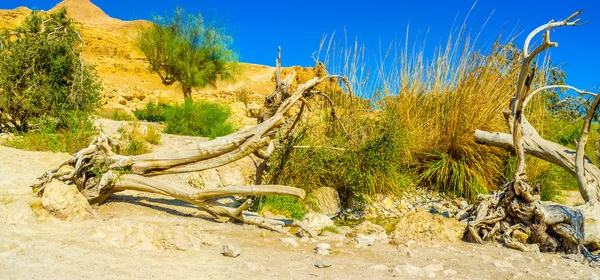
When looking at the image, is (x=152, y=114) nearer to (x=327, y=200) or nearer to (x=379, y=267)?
(x=327, y=200)

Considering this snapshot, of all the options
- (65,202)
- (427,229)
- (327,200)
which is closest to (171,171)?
(65,202)

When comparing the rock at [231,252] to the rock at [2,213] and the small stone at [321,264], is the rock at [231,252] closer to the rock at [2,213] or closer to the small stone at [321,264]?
the small stone at [321,264]

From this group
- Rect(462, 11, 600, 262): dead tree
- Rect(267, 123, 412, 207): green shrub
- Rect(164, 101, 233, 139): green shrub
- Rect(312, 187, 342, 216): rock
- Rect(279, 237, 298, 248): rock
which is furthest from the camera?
Rect(164, 101, 233, 139): green shrub

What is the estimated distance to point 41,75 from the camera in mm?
8422

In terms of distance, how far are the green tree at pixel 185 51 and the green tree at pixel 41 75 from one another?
50.1 ft

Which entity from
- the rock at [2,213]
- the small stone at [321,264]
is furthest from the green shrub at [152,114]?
the small stone at [321,264]

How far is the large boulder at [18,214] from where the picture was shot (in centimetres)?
409

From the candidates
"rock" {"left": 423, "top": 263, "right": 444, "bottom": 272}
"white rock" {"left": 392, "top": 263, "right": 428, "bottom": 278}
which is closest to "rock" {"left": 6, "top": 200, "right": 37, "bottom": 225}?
"white rock" {"left": 392, "top": 263, "right": 428, "bottom": 278}

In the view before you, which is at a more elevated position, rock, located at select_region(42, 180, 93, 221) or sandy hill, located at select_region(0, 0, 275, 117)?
sandy hill, located at select_region(0, 0, 275, 117)

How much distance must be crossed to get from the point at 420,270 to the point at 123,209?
3107 mm

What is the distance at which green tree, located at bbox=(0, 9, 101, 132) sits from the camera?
8289 mm

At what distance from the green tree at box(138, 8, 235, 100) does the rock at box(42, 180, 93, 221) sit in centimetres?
1976

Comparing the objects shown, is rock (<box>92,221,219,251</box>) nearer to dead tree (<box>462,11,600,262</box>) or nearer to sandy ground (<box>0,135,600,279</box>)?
sandy ground (<box>0,135,600,279</box>)

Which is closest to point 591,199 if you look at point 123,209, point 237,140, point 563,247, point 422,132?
point 563,247
